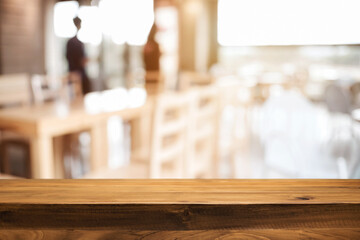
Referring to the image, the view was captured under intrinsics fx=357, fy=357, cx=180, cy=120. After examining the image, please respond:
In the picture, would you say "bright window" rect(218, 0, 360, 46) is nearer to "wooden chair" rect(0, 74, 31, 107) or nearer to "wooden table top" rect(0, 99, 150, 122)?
"wooden chair" rect(0, 74, 31, 107)

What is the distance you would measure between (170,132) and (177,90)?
214 centimetres

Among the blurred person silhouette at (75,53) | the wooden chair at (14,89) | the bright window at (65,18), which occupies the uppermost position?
the bright window at (65,18)

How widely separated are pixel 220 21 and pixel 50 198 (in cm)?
879

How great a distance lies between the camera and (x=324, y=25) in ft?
26.0

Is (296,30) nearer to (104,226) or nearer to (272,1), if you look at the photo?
(272,1)

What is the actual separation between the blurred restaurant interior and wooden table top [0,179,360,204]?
3.25 ft

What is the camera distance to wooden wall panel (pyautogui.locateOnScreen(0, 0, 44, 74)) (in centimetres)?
458

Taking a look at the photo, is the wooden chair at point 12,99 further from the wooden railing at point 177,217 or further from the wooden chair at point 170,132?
the wooden railing at point 177,217

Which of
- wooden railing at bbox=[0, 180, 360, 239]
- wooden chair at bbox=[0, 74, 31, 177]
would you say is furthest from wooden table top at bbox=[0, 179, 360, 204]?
wooden chair at bbox=[0, 74, 31, 177]

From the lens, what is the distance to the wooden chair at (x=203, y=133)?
6.39 ft

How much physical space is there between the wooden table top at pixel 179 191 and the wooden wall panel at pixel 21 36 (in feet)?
14.9

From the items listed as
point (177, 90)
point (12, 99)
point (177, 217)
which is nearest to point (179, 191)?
point (177, 217)

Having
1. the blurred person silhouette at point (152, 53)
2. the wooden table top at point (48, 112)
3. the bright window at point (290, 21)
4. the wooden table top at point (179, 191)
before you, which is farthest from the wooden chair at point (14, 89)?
the bright window at point (290, 21)

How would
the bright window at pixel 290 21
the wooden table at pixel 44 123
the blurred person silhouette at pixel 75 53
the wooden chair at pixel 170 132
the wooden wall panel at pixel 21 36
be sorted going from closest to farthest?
the wooden chair at pixel 170 132
the wooden table at pixel 44 123
the wooden wall panel at pixel 21 36
the blurred person silhouette at pixel 75 53
the bright window at pixel 290 21
